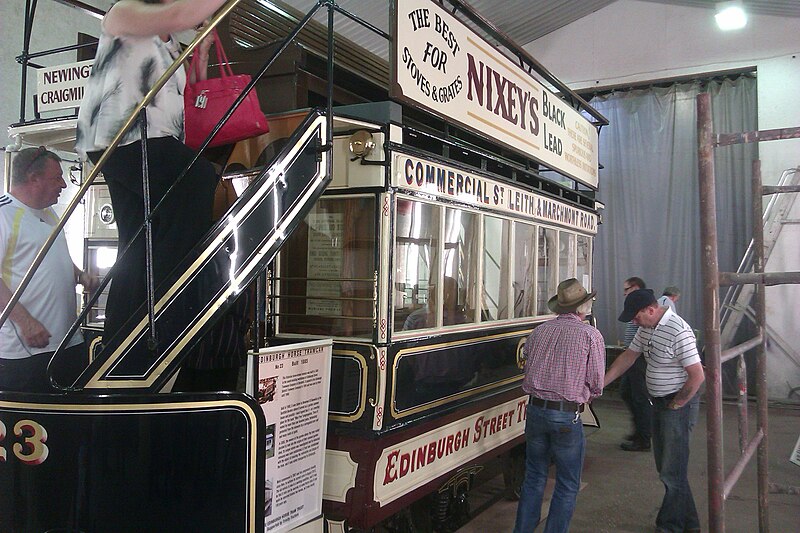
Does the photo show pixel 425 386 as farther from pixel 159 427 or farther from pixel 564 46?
pixel 564 46

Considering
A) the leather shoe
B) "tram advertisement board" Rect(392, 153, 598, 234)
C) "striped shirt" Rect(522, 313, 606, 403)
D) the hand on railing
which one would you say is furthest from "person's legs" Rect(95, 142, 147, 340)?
the leather shoe

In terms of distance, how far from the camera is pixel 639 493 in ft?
19.3

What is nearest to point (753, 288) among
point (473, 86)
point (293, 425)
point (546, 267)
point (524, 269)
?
point (546, 267)

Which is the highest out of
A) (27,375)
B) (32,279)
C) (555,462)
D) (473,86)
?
(473,86)

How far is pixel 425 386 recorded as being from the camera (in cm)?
399

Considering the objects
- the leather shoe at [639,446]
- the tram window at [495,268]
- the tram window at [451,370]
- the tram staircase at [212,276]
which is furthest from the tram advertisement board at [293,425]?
the leather shoe at [639,446]

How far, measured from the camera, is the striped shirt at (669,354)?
4410mm

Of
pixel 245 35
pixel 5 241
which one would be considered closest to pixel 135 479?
pixel 5 241

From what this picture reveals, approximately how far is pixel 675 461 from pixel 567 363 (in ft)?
4.16

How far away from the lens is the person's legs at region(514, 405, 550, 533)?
422 cm

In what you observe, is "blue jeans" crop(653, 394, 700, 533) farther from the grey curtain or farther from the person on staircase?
the grey curtain

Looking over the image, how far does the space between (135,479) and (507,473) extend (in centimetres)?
401

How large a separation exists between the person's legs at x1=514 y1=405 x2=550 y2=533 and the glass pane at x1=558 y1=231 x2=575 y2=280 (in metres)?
2.27

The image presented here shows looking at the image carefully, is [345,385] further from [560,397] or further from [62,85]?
[62,85]
